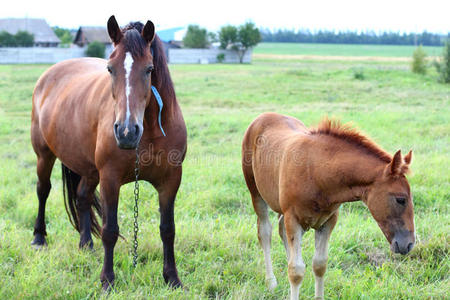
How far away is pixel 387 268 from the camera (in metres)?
3.77

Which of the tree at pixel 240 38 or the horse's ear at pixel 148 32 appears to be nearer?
the horse's ear at pixel 148 32

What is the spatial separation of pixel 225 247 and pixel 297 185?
1229mm

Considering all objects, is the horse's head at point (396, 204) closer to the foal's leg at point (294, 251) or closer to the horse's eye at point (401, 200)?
the horse's eye at point (401, 200)

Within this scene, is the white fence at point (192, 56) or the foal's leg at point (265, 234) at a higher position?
the white fence at point (192, 56)

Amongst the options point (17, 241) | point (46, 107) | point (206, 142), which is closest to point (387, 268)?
point (17, 241)

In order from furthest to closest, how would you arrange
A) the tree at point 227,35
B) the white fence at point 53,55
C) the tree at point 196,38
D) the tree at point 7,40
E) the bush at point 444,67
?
the tree at point 196,38 → the tree at point 227,35 → the tree at point 7,40 → the white fence at point 53,55 → the bush at point 444,67

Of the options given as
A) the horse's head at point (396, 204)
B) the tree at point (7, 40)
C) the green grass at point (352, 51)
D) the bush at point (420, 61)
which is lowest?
the horse's head at point (396, 204)

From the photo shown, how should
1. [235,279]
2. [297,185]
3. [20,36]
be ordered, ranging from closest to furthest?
[297,185]
[235,279]
[20,36]

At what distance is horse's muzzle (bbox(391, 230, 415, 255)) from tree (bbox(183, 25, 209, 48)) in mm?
59390

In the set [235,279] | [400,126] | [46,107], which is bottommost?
[235,279]

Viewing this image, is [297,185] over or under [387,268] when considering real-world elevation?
over

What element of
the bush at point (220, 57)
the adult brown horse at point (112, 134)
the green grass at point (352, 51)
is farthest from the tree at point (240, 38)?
the adult brown horse at point (112, 134)

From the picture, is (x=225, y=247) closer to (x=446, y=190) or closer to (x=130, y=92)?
(x=130, y=92)

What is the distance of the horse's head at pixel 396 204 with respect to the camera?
2809mm
